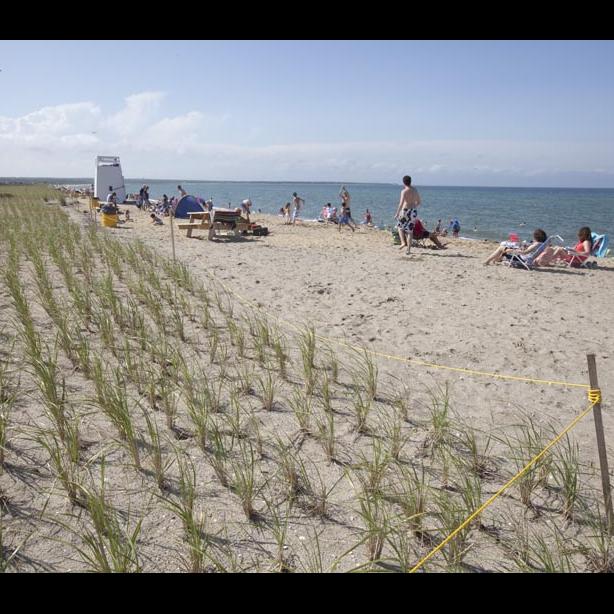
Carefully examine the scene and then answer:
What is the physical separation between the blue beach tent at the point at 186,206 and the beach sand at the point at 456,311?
733 cm

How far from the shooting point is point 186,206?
17078 mm

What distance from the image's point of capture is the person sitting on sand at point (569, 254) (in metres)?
8.12

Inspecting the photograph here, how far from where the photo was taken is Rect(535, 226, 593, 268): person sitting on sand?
812 centimetres

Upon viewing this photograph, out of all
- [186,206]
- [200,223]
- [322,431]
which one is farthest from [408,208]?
[186,206]

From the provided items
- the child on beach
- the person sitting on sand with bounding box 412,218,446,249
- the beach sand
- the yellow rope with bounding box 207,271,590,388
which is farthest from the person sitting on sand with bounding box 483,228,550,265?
the child on beach

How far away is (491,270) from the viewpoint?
7910 mm

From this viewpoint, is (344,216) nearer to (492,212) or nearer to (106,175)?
(106,175)

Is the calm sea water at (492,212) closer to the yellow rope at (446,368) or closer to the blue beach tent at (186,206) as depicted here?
the blue beach tent at (186,206)
